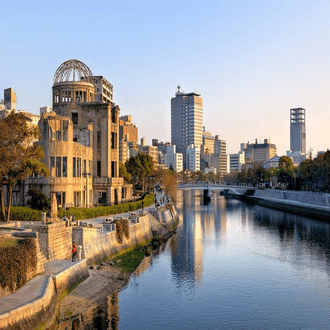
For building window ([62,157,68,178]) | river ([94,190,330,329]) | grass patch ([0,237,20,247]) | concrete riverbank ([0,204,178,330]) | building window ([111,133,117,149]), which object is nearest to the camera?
concrete riverbank ([0,204,178,330])

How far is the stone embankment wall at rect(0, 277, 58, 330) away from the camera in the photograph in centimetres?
2072

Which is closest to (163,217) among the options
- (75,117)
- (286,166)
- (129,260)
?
(75,117)

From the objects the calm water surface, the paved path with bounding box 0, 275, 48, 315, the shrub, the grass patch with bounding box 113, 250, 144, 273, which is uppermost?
the shrub

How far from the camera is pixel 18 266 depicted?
25938mm

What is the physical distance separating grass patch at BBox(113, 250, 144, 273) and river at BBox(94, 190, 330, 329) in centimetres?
79

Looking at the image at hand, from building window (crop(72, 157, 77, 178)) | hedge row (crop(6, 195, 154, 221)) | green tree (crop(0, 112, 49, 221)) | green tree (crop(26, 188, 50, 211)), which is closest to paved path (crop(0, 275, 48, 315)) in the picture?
green tree (crop(0, 112, 49, 221))

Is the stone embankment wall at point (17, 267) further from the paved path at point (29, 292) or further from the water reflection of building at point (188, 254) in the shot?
the water reflection of building at point (188, 254)

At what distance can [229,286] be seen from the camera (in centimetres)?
3903

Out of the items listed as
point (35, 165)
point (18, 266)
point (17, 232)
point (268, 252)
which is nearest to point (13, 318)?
point (18, 266)

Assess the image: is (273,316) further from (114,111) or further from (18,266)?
(114,111)

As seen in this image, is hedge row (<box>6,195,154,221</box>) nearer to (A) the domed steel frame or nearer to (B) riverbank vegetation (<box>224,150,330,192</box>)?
(A) the domed steel frame

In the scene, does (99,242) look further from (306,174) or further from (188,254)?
(306,174)

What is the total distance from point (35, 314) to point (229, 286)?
825 inches

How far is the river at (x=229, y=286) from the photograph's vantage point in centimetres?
3048
